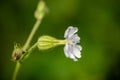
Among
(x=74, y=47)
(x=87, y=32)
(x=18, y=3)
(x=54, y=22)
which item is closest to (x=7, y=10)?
(x=18, y=3)

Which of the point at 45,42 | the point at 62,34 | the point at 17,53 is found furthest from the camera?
the point at 62,34

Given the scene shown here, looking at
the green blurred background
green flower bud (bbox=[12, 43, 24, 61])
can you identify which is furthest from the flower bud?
the green blurred background

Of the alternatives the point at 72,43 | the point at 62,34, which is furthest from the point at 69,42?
the point at 62,34

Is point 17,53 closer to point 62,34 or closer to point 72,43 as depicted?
point 72,43

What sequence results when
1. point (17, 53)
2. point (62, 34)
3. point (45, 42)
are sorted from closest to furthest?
point (17, 53)
point (45, 42)
point (62, 34)

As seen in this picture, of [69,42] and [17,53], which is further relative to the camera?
[69,42]

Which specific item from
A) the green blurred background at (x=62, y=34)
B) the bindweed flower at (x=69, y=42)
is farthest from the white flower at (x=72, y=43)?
the green blurred background at (x=62, y=34)

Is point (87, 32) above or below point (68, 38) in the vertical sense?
above

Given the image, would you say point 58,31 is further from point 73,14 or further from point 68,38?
point 68,38

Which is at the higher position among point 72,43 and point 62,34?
point 62,34
